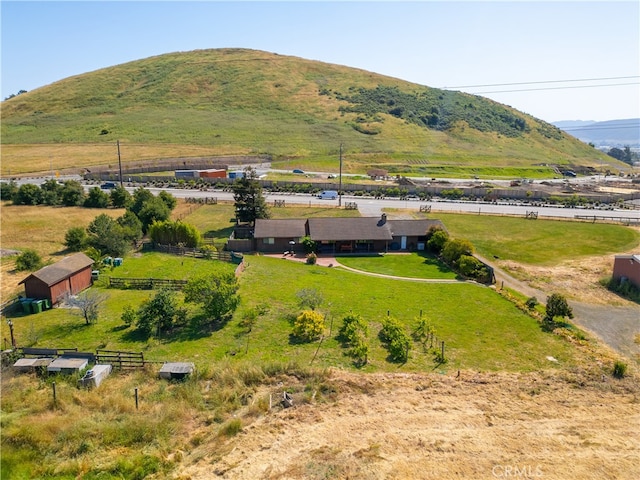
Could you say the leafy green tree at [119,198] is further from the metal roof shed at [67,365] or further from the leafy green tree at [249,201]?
the metal roof shed at [67,365]

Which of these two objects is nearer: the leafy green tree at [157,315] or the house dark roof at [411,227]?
the leafy green tree at [157,315]

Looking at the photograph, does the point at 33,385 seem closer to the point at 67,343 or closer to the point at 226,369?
the point at 67,343

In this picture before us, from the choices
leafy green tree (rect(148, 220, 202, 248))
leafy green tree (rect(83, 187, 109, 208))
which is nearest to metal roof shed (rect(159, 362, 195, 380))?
leafy green tree (rect(148, 220, 202, 248))

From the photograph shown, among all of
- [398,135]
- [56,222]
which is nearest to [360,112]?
[398,135]

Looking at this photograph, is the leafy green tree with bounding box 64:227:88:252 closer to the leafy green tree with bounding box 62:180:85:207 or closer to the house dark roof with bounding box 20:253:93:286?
the house dark roof with bounding box 20:253:93:286

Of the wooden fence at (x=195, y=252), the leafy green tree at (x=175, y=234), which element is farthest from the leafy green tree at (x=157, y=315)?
the leafy green tree at (x=175, y=234)

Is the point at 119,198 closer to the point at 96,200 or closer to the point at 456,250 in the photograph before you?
the point at 96,200
